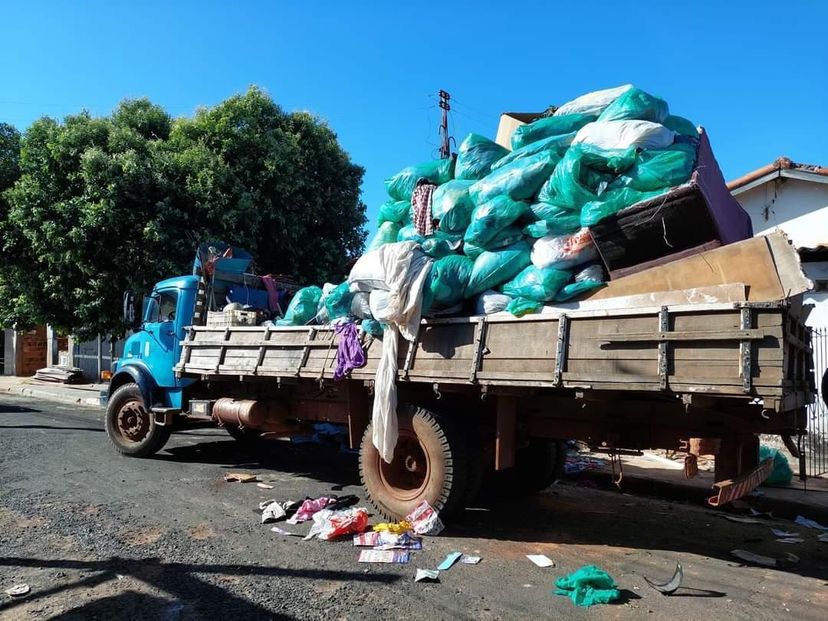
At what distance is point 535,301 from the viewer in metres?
4.18

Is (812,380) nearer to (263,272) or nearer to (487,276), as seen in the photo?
(487,276)

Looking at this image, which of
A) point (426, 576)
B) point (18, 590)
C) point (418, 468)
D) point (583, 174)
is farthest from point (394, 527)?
point (583, 174)

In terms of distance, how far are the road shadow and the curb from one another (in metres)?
10.4

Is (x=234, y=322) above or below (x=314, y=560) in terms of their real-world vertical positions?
above

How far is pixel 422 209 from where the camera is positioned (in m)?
5.10

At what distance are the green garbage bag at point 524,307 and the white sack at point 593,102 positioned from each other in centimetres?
175

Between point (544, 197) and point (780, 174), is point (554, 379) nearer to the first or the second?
point (544, 197)

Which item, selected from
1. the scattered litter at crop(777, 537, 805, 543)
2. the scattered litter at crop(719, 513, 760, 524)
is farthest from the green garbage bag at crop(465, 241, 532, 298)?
the scattered litter at crop(719, 513, 760, 524)

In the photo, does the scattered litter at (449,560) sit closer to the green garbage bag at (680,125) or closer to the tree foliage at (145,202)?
the green garbage bag at (680,125)

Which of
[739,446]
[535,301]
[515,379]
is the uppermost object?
[535,301]

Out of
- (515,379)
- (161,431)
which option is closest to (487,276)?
(515,379)

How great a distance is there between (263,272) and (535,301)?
30.7 feet

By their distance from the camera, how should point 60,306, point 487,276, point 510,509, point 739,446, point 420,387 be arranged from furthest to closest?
point 60,306 → point 510,509 → point 420,387 → point 487,276 → point 739,446

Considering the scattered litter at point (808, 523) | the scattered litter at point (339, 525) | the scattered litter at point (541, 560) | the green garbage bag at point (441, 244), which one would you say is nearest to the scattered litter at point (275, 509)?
the scattered litter at point (339, 525)
